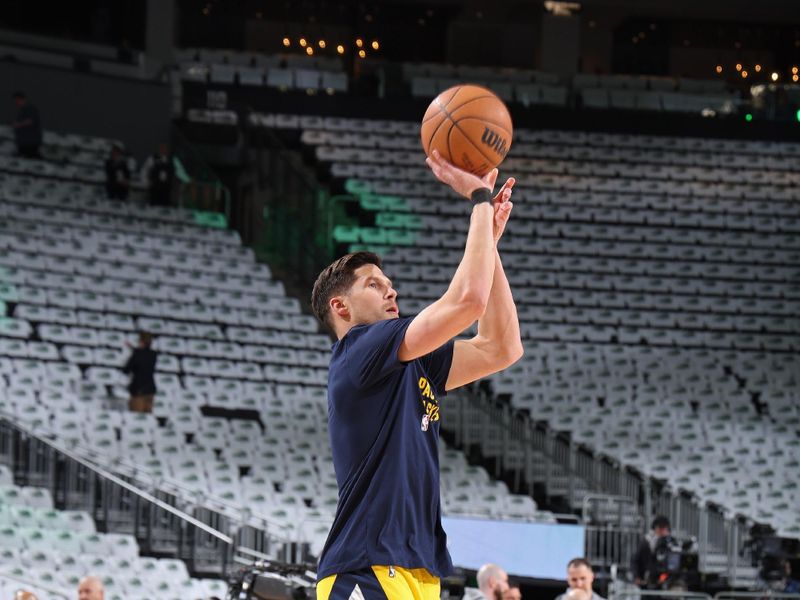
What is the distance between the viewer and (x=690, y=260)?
986 inches

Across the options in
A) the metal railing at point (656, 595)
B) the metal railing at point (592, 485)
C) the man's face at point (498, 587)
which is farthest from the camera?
the metal railing at point (592, 485)

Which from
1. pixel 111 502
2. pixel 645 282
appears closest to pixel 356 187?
pixel 645 282

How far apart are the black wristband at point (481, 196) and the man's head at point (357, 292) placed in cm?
33

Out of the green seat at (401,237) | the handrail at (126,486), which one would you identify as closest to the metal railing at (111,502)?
the handrail at (126,486)

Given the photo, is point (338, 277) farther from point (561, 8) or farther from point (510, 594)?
point (561, 8)

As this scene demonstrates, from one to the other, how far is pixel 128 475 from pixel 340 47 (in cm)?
2086

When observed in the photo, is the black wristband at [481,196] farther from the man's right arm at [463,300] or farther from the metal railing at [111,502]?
the metal railing at [111,502]

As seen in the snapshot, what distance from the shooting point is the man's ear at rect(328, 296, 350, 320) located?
3855 millimetres

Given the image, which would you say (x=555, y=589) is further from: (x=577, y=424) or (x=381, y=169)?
(x=381, y=169)

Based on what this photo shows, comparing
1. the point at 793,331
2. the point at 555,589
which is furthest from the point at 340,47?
the point at 555,589

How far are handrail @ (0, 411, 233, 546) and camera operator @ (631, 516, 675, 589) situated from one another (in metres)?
3.91

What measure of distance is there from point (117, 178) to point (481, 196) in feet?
67.0

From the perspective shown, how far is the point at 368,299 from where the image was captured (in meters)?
3.83

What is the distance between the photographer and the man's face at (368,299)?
383cm
